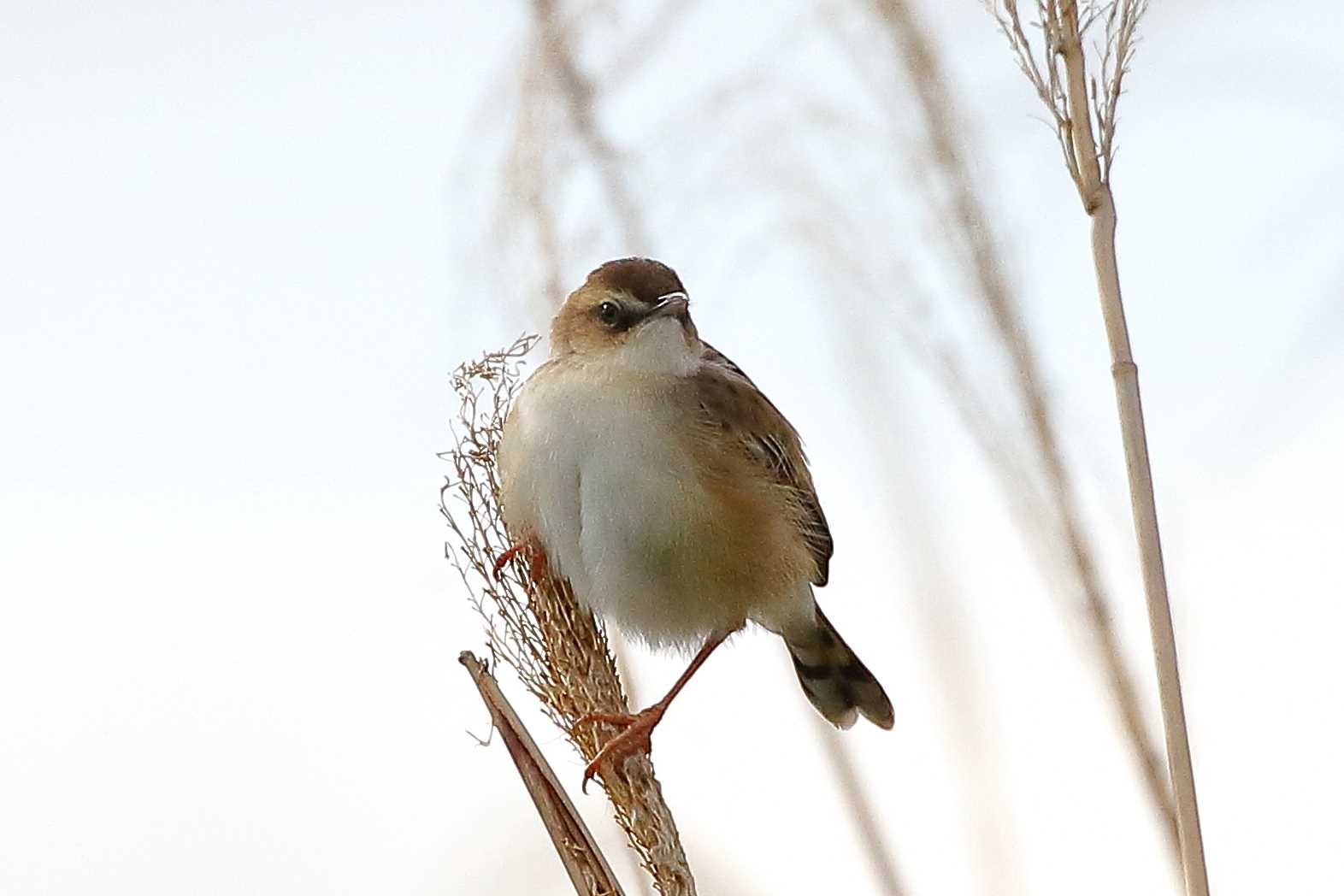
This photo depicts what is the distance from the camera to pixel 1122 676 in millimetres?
1972

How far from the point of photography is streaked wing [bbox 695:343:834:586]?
2461mm

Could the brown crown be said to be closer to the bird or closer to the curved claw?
the bird

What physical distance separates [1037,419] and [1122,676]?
37 cm

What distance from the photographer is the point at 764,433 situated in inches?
100

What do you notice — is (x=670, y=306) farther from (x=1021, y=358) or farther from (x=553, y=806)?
(x=553, y=806)

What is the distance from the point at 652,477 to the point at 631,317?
303 millimetres

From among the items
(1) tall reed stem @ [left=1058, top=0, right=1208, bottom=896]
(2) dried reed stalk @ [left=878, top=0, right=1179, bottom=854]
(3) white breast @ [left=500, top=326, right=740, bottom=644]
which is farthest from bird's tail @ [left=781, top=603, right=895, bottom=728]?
(1) tall reed stem @ [left=1058, top=0, right=1208, bottom=896]

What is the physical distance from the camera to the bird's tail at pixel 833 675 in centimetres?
276

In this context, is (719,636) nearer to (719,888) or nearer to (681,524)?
(681,524)

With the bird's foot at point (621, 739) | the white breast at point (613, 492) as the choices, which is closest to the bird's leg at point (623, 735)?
the bird's foot at point (621, 739)

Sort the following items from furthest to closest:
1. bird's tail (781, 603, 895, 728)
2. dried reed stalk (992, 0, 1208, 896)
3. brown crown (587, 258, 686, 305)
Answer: bird's tail (781, 603, 895, 728)
brown crown (587, 258, 686, 305)
dried reed stalk (992, 0, 1208, 896)

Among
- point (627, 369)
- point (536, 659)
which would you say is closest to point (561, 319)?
point (627, 369)

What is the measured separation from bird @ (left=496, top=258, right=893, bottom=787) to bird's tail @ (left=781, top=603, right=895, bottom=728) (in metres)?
0.22

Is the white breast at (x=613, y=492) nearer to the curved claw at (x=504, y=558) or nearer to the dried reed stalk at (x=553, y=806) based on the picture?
the curved claw at (x=504, y=558)
